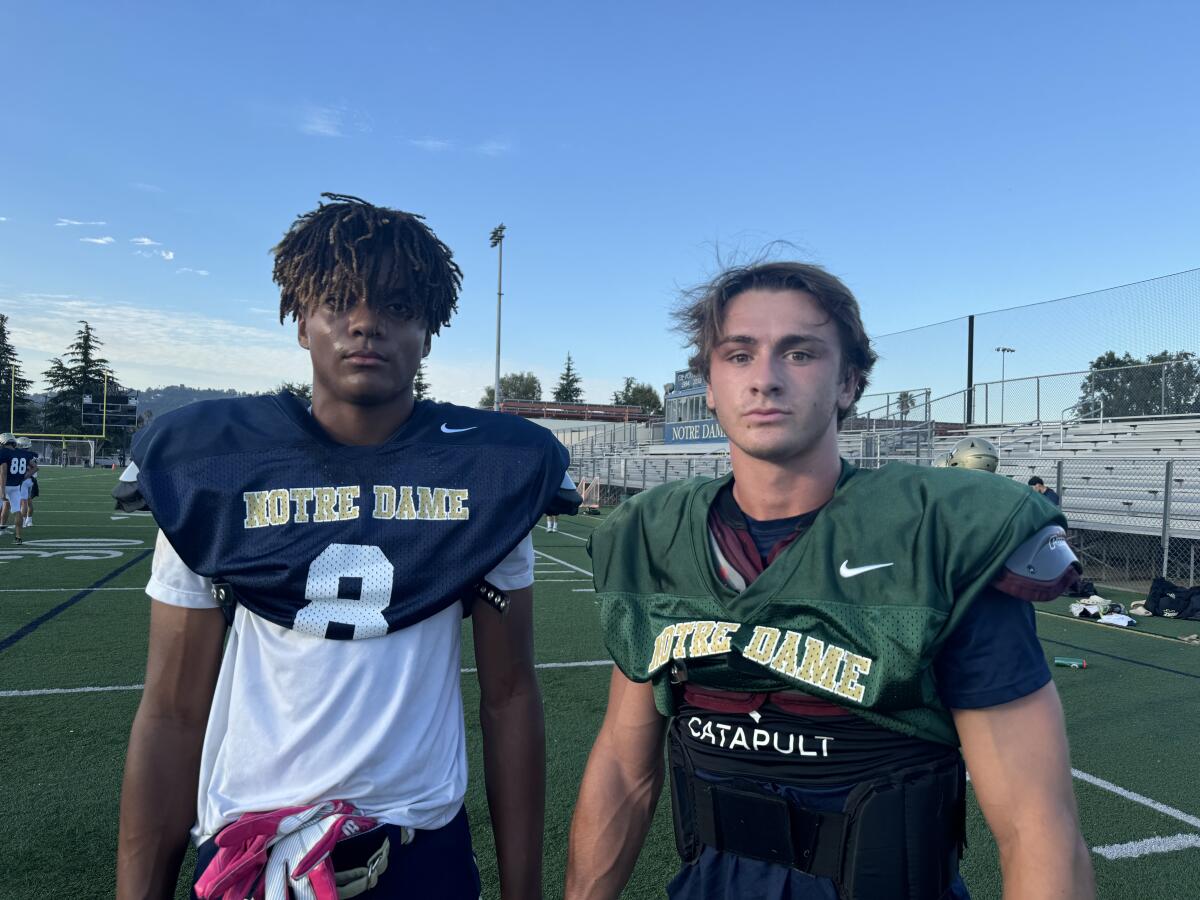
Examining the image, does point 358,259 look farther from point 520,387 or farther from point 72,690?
point 520,387

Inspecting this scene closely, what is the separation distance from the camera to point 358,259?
1.63 metres

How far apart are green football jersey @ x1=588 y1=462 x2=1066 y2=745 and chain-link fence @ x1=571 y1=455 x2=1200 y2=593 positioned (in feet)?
27.8

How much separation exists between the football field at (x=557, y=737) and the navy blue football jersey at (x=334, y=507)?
75.5 inches

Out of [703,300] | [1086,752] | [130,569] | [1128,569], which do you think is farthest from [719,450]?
[703,300]

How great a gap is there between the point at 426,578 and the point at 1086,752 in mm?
4242

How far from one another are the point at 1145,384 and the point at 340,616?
53.4 ft

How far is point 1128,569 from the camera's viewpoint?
11.6 meters

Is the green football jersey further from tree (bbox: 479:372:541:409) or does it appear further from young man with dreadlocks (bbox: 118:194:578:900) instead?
tree (bbox: 479:372:541:409)

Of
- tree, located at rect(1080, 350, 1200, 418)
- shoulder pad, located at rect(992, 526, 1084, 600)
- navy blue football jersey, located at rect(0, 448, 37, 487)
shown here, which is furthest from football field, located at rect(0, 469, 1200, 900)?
tree, located at rect(1080, 350, 1200, 418)

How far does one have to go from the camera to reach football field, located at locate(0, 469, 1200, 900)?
3.08 m

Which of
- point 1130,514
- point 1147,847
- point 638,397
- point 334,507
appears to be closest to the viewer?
point 334,507

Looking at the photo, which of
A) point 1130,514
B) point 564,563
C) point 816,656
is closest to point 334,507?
point 816,656

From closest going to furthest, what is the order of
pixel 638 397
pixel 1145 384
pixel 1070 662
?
1. pixel 1070 662
2. pixel 1145 384
3. pixel 638 397

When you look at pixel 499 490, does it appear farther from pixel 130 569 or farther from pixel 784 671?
pixel 130 569
